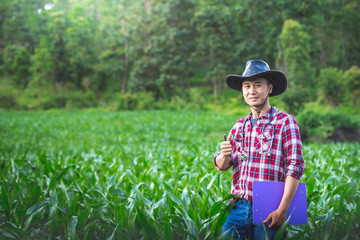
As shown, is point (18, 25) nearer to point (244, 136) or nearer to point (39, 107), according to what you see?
point (39, 107)

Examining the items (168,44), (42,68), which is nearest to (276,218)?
(168,44)

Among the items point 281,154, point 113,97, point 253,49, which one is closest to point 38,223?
point 281,154

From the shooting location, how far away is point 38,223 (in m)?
2.33

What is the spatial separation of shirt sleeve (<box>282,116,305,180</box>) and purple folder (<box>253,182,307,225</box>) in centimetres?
8

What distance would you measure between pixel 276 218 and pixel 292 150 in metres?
0.31

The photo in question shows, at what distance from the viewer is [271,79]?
1.54 metres

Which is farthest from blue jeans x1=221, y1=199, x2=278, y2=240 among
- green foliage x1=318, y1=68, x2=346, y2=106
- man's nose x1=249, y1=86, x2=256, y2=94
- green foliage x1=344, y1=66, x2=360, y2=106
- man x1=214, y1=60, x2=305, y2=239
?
green foliage x1=344, y1=66, x2=360, y2=106

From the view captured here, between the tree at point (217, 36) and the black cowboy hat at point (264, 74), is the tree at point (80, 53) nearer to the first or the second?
the tree at point (217, 36)

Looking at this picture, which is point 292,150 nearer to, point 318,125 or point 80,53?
point 318,125

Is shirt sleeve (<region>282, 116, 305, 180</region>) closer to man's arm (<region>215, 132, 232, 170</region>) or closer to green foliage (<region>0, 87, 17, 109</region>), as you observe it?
man's arm (<region>215, 132, 232, 170</region>)

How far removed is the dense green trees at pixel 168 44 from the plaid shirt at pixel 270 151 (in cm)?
847

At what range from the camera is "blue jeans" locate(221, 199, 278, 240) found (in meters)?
1.50

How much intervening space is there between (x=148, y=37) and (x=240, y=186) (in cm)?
2742

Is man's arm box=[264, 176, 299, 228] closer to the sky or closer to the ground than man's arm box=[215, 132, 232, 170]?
closer to the ground
